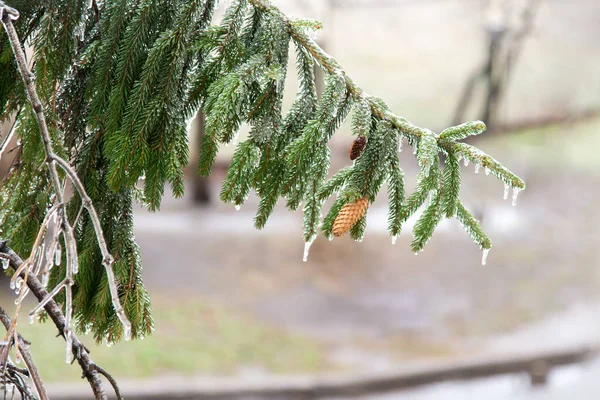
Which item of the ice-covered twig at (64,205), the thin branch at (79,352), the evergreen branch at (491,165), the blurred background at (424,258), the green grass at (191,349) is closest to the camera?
the ice-covered twig at (64,205)

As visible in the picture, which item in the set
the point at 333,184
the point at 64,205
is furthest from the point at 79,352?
the point at 333,184

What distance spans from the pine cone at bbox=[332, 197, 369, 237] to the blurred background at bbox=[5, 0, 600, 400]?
16.4ft

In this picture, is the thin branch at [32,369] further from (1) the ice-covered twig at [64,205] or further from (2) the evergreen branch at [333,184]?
(2) the evergreen branch at [333,184]

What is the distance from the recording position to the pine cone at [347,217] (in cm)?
157

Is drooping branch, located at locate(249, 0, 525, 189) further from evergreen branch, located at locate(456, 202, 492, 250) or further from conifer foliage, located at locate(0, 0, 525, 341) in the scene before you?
evergreen branch, located at locate(456, 202, 492, 250)

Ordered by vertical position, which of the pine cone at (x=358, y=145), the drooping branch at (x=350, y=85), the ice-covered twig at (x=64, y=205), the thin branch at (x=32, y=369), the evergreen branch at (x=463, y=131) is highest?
the drooping branch at (x=350, y=85)

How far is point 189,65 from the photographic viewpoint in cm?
166

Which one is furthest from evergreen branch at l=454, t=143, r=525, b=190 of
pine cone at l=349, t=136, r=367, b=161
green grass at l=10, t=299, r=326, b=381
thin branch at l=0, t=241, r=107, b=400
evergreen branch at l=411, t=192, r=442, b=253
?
green grass at l=10, t=299, r=326, b=381

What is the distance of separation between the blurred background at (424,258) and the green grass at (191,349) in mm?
20

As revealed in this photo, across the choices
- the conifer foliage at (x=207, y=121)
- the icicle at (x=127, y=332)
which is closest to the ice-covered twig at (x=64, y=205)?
the icicle at (x=127, y=332)

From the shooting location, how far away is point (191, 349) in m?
6.70

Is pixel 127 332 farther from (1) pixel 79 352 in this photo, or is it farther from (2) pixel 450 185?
(2) pixel 450 185

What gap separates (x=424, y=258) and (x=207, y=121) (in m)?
8.17

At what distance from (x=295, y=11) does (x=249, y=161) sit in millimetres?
8423
